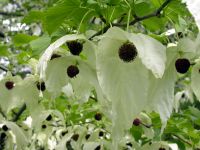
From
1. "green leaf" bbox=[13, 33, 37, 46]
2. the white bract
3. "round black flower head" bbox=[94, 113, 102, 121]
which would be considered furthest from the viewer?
"round black flower head" bbox=[94, 113, 102, 121]

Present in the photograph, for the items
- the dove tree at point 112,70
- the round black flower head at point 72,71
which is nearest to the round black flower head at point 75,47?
the dove tree at point 112,70

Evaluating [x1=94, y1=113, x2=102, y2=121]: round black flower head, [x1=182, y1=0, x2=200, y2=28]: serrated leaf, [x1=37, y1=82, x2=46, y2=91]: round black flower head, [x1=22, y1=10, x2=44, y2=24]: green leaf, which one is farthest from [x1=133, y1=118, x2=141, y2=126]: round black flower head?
[x1=182, y1=0, x2=200, y2=28]: serrated leaf

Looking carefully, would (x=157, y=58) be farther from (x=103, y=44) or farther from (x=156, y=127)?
(x=156, y=127)

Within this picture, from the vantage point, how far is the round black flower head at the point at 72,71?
5.38 feet

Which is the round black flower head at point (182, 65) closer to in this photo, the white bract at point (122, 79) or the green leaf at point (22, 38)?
the white bract at point (122, 79)

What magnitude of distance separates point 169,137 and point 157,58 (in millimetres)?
1211

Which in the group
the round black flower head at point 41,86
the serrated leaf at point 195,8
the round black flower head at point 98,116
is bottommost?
the round black flower head at point 98,116

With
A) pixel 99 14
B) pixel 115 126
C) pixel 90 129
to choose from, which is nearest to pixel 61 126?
pixel 90 129

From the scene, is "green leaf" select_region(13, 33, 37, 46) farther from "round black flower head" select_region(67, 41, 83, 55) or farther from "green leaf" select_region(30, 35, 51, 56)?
"round black flower head" select_region(67, 41, 83, 55)

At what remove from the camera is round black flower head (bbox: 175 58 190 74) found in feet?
4.45

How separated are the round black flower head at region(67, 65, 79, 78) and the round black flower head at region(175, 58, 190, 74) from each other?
0.41 meters

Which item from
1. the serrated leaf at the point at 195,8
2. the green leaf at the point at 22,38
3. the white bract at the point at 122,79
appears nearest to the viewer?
the serrated leaf at the point at 195,8

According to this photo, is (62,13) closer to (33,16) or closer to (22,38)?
(33,16)

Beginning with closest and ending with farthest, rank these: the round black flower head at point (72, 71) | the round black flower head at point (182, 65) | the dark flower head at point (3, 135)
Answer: the round black flower head at point (182, 65) → the round black flower head at point (72, 71) → the dark flower head at point (3, 135)
